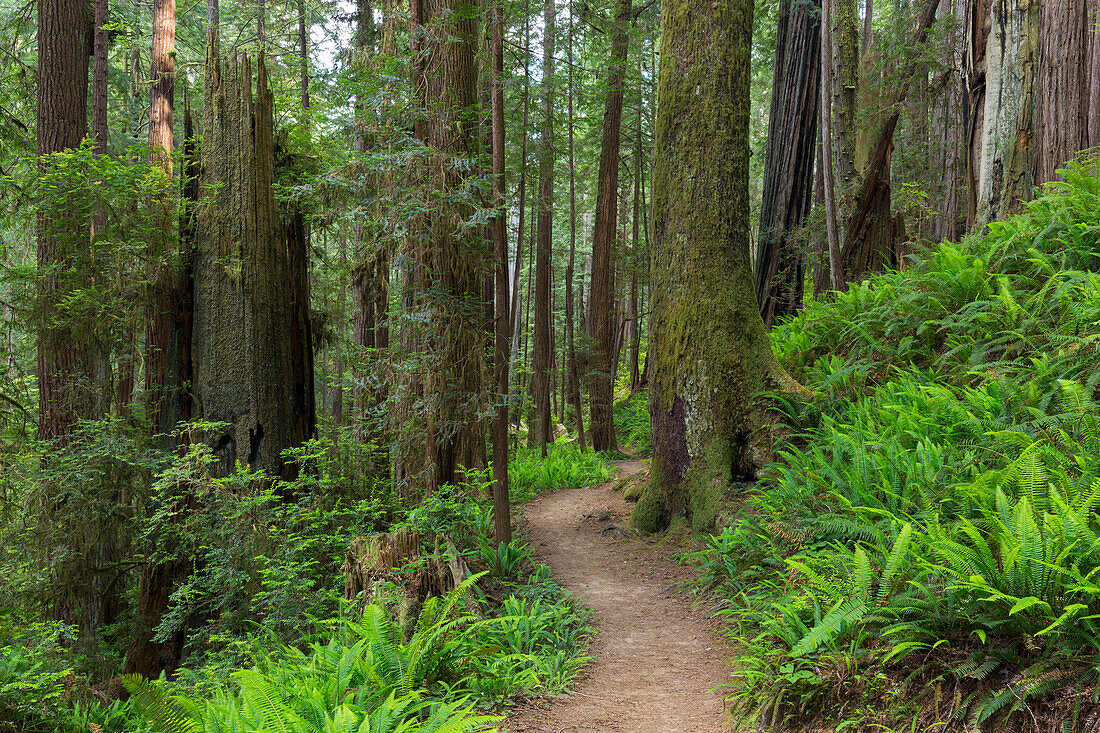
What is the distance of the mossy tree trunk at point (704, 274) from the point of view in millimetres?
6566

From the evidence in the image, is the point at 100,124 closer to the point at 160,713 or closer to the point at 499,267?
the point at 499,267

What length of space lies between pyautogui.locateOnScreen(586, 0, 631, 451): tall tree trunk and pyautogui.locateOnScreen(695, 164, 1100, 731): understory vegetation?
697 centimetres

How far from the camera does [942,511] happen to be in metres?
3.83

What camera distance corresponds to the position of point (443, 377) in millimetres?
6492

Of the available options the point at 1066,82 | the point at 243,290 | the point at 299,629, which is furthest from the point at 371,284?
the point at 1066,82

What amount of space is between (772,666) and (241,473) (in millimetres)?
4983

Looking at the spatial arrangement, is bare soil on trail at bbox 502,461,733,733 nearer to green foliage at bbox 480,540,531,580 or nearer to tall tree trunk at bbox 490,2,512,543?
green foliage at bbox 480,540,531,580

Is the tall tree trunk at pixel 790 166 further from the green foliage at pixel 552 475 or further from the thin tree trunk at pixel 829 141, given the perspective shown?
the green foliage at pixel 552 475

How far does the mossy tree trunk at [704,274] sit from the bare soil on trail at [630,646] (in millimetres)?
715

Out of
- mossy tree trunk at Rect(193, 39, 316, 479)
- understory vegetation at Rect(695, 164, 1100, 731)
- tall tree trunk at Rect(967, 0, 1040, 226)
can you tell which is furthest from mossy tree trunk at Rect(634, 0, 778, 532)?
mossy tree trunk at Rect(193, 39, 316, 479)

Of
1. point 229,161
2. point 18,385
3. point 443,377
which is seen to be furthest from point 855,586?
point 18,385

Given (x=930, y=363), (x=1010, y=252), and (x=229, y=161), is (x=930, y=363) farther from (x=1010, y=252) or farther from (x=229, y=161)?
(x=229, y=161)

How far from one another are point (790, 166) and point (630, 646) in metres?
8.26

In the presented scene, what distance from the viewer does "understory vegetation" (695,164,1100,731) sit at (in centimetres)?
271
